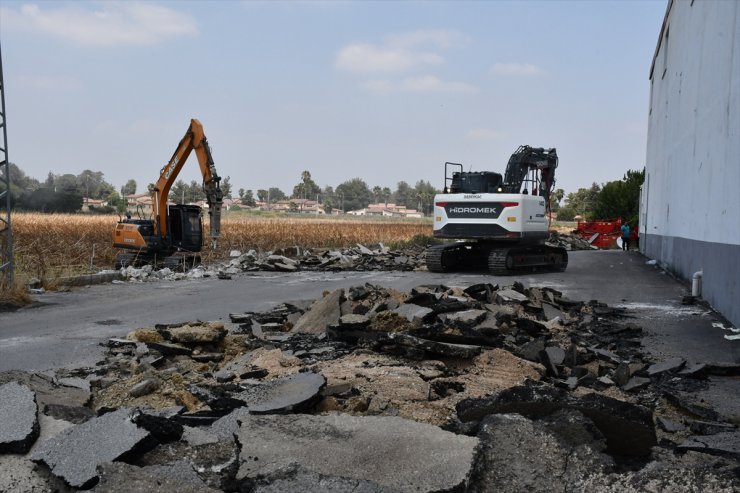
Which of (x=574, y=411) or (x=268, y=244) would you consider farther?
(x=268, y=244)

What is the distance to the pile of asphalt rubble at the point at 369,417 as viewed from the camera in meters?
3.78

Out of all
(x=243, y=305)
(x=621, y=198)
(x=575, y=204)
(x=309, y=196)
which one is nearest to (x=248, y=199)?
(x=309, y=196)

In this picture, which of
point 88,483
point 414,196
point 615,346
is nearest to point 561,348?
point 615,346

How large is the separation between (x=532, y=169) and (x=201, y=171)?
11.0 metres

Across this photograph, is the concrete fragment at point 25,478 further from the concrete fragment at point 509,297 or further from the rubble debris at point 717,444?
the concrete fragment at point 509,297

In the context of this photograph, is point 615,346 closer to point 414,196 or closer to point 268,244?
point 268,244

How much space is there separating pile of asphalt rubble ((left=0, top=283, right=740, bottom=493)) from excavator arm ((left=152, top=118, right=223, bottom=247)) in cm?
1260

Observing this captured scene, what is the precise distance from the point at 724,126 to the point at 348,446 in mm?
10564

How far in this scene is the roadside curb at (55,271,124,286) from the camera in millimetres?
16484

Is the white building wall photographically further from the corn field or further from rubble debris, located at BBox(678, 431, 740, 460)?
the corn field

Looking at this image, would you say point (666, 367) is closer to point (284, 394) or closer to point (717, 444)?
point (717, 444)

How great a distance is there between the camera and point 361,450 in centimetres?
404

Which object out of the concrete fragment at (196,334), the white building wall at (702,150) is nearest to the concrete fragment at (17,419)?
the concrete fragment at (196,334)

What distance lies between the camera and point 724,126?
460 inches
